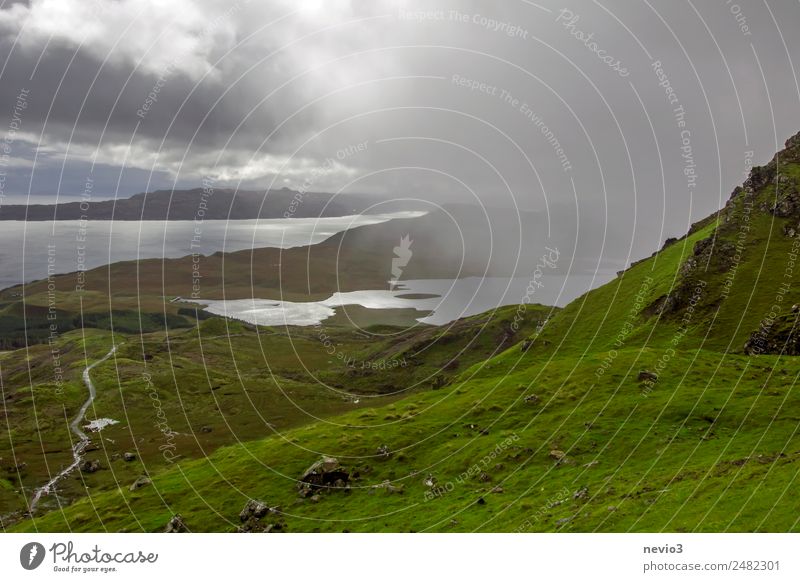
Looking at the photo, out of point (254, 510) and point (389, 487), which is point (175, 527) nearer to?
point (254, 510)

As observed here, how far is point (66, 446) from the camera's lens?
15850 centimetres

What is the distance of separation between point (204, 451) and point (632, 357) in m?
111

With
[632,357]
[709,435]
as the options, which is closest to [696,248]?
[632,357]

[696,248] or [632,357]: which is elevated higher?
[696,248]
